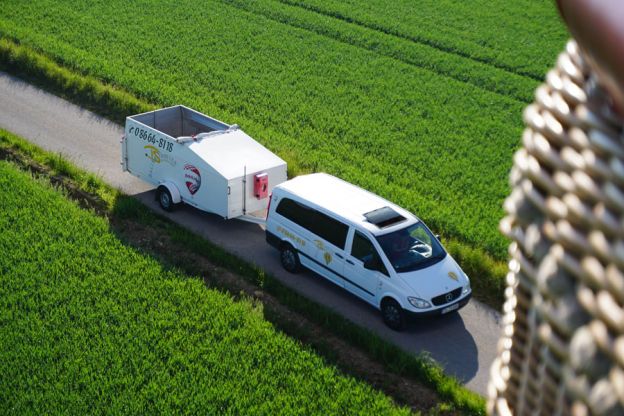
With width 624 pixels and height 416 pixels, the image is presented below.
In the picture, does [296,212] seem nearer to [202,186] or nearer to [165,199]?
[202,186]

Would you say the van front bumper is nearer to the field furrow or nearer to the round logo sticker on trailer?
the round logo sticker on trailer

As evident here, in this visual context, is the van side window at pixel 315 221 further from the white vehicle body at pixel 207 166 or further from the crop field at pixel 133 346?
the crop field at pixel 133 346

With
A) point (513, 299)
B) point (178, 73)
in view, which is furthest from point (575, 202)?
point (178, 73)

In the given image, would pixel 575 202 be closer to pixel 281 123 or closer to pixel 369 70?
pixel 281 123

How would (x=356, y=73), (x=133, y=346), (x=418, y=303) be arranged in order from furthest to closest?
(x=356, y=73)
(x=418, y=303)
(x=133, y=346)

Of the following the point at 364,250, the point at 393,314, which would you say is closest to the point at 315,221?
the point at 364,250
